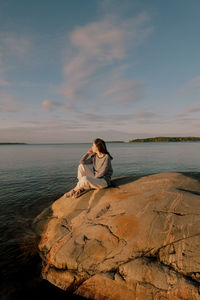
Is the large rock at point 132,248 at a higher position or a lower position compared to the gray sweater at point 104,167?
lower

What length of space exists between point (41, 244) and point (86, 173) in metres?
3.61

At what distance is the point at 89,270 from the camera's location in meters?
4.56

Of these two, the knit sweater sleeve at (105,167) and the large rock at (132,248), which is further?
the knit sweater sleeve at (105,167)

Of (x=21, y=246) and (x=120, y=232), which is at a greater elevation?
(x=120, y=232)

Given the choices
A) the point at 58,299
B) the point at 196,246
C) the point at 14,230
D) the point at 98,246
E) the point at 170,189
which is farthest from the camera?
the point at 14,230

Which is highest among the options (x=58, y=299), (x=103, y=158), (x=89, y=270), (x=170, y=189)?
(x=103, y=158)

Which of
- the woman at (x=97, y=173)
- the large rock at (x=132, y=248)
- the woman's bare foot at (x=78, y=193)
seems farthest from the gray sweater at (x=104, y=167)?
the large rock at (x=132, y=248)

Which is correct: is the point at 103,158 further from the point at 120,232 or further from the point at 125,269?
the point at 125,269

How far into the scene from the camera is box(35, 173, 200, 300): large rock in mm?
3869

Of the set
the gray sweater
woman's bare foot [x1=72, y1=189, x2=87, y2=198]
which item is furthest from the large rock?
the gray sweater

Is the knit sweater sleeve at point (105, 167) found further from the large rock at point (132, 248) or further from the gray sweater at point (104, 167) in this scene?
the large rock at point (132, 248)

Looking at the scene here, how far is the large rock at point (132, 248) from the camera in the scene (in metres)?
3.87

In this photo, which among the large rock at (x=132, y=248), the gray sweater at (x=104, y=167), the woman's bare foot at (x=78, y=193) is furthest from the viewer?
the woman's bare foot at (x=78, y=193)

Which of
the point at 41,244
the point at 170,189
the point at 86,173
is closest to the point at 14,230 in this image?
the point at 41,244
